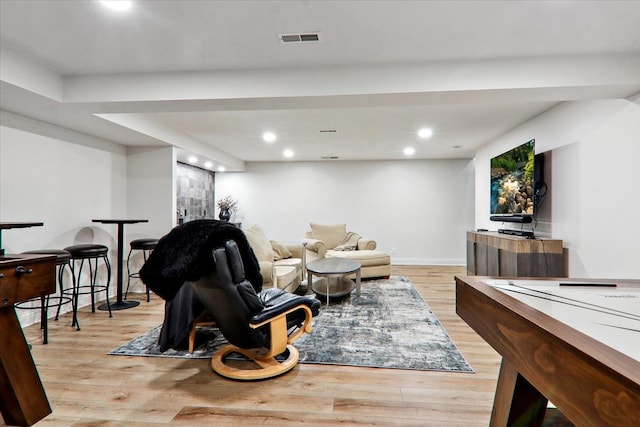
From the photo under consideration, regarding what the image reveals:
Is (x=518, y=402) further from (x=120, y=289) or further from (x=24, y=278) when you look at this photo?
(x=120, y=289)

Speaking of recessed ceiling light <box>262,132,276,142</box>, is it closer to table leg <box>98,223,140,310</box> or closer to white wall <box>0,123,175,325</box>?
white wall <box>0,123,175,325</box>

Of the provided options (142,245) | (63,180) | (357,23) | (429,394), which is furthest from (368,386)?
(63,180)

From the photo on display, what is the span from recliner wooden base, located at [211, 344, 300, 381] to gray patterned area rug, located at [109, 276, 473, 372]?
14 cm

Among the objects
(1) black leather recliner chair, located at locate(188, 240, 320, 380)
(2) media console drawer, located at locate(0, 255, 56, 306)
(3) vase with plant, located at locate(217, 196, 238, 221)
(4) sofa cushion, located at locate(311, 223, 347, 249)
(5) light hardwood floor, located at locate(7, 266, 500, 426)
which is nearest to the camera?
(2) media console drawer, located at locate(0, 255, 56, 306)

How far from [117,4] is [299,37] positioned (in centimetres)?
105

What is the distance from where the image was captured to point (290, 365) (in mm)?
2307

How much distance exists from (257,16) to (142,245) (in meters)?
3.07

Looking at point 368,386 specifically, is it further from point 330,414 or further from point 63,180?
point 63,180

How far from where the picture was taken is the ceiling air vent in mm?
2168

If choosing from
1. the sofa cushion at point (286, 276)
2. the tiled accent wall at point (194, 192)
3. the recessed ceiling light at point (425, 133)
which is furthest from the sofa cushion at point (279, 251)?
the recessed ceiling light at point (425, 133)

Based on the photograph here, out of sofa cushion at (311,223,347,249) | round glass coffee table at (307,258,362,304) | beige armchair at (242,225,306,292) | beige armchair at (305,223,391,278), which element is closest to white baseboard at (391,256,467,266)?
beige armchair at (305,223,391,278)

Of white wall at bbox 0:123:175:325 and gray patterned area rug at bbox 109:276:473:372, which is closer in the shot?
gray patterned area rug at bbox 109:276:473:372

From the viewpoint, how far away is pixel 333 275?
3.88 metres

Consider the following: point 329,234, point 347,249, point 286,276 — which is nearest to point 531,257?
point 286,276
